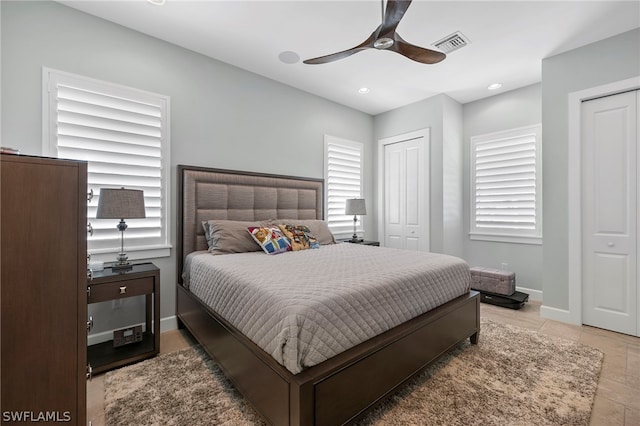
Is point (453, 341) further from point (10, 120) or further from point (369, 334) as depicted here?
point (10, 120)

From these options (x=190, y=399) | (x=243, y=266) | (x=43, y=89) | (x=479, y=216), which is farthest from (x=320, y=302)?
(x=479, y=216)

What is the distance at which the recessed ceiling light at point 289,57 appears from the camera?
3098 millimetres

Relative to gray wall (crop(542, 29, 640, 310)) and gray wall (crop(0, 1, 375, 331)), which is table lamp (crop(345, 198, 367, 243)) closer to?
gray wall (crop(0, 1, 375, 331))

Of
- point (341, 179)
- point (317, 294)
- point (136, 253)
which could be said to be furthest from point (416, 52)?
point (136, 253)

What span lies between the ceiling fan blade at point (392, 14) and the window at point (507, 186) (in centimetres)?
314

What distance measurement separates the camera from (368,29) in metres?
2.68

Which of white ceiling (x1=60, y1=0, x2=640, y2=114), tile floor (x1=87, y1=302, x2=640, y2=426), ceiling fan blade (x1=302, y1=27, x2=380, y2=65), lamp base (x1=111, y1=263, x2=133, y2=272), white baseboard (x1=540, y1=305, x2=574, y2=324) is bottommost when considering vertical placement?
tile floor (x1=87, y1=302, x2=640, y2=426)

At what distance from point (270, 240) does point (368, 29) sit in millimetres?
2272

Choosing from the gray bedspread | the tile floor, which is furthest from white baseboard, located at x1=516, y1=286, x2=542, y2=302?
the gray bedspread

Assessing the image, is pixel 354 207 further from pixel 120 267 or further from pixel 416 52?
pixel 120 267

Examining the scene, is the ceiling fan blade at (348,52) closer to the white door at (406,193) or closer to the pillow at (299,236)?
the pillow at (299,236)

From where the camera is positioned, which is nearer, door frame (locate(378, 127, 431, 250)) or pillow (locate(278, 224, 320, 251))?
pillow (locate(278, 224, 320, 251))

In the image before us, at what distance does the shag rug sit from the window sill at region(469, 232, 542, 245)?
5.68 ft

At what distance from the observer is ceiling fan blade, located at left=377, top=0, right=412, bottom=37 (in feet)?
5.33
